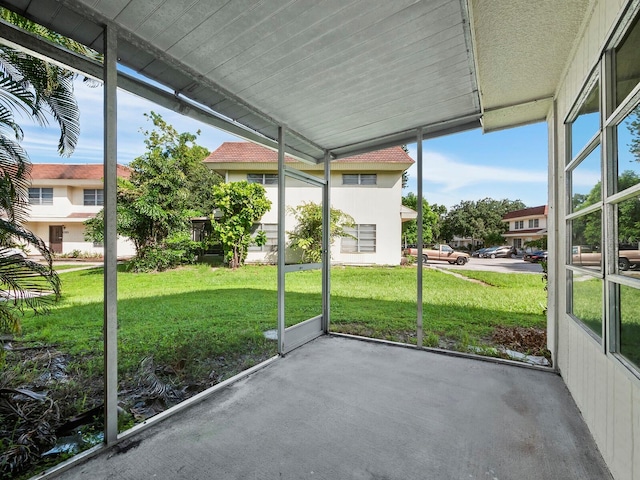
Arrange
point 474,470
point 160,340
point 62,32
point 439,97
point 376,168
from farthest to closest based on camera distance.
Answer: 1. point 376,168
2. point 160,340
3. point 439,97
4. point 62,32
5. point 474,470

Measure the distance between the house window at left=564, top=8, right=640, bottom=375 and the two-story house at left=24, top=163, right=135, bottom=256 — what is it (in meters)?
10.4

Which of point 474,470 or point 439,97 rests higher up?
point 439,97

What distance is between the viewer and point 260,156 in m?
9.73

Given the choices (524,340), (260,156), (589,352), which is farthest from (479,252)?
(589,352)

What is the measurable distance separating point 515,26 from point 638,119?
3.33ft

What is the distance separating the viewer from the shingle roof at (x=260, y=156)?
9047mm

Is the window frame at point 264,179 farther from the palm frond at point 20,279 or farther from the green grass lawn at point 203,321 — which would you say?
the palm frond at point 20,279

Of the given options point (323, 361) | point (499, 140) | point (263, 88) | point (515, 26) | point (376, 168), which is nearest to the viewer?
point (515, 26)

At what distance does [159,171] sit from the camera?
8664 millimetres

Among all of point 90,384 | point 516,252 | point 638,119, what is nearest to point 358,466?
point 638,119

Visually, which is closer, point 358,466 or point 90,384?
point 358,466

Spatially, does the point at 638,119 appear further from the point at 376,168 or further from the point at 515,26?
the point at 376,168

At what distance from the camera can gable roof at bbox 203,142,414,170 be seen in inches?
356

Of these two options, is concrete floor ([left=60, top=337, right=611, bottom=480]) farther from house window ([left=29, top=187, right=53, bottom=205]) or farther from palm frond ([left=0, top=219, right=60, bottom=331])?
house window ([left=29, top=187, right=53, bottom=205])
